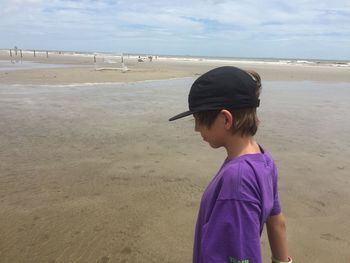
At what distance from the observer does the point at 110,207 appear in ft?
17.0

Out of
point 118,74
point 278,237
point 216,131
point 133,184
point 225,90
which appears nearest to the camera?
point 225,90

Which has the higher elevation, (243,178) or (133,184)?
(243,178)

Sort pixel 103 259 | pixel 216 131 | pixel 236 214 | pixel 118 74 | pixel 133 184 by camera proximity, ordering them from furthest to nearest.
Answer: pixel 118 74 < pixel 133 184 < pixel 103 259 < pixel 216 131 < pixel 236 214

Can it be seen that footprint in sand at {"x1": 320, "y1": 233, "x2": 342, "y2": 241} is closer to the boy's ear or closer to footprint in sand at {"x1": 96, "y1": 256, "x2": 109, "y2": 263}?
footprint in sand at {"x1": 96, "y1": 256, "x2": 109, "y2": 263}

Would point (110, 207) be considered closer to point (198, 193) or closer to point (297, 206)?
point (198, 193)

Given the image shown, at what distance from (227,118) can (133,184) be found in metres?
4.44

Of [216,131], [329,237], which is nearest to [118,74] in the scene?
[329,237]

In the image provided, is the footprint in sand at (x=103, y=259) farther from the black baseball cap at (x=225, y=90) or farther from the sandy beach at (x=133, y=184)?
the black baseball cap at (x=225, y=90)

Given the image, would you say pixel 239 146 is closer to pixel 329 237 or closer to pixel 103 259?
pixel 103 259

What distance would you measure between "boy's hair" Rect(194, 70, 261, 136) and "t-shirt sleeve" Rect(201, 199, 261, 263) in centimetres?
35

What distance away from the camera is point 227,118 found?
176 centimetres

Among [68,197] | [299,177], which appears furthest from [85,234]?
[299,177]

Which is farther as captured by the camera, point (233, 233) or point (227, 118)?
point (227, 118)

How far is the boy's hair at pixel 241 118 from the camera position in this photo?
5.81ft
